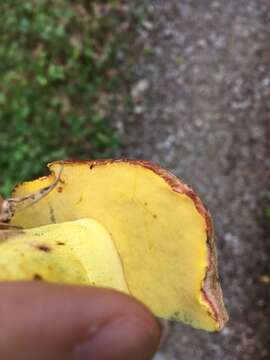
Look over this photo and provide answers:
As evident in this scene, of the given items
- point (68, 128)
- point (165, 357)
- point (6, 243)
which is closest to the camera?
point (6, 243)

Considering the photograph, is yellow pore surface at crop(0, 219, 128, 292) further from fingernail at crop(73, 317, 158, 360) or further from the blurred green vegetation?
the blurred green vegetation

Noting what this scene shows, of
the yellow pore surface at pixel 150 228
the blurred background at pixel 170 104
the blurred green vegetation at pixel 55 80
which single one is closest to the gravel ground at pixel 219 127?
the blurred background at pixel 170 104

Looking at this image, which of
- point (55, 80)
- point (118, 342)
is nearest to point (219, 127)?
point (55, 80)

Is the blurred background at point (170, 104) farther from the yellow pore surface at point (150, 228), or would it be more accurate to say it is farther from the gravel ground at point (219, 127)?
the yellow pore surface at point (150, 228)

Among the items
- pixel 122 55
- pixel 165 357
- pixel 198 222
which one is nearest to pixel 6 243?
pixel 198 222

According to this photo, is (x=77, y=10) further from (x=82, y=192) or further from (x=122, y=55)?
(x=82, y=192)

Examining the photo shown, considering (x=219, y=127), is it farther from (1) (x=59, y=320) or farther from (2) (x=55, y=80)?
(1) (x=59, y=320)

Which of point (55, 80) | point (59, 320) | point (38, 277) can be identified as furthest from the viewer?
point (55, 80)
